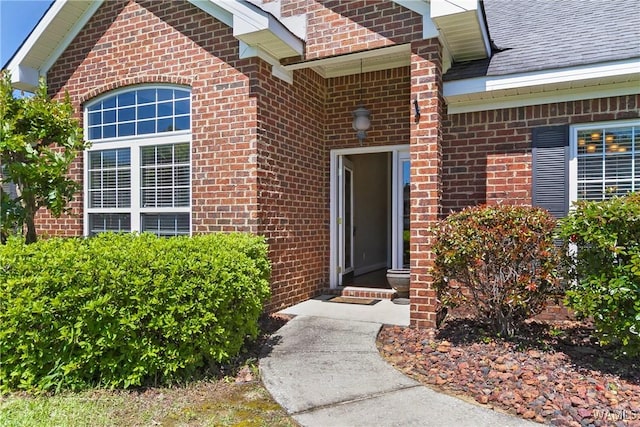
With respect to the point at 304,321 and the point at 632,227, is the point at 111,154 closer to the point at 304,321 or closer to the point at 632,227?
the point at 304,321

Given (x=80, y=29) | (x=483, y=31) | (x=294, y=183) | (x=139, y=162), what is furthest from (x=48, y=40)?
(x=483, y=31)

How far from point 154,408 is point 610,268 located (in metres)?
4.10

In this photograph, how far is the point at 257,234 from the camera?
581 cm

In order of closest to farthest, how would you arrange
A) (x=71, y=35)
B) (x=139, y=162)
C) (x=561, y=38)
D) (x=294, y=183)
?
(x=561, y=38) < (x=294, y=183) < (x=139, y=162) < (x=71, y=35)

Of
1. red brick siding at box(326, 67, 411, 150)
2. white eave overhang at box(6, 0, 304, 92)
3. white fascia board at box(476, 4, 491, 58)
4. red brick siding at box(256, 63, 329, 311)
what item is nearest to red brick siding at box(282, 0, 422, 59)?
white eave overhang at box(6, 0, 304, 92)

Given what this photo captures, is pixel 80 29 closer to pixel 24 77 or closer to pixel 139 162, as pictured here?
pixel 24 77

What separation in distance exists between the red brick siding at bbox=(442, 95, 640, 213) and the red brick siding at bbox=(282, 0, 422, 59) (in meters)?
1.46

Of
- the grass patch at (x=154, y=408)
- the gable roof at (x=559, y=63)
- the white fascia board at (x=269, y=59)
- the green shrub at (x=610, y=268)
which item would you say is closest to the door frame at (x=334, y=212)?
the white fascia board at (x=269, y=59)

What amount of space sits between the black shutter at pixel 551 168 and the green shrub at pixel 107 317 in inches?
164

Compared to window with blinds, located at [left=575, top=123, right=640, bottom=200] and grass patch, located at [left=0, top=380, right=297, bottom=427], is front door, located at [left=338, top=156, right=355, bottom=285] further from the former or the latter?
grass patch, located at [left=0, top=380, right=297, bottom=427]

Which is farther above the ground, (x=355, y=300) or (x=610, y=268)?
(x=610, y=268)

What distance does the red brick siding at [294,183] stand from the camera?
6078 mm

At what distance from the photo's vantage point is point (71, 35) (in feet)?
24.2

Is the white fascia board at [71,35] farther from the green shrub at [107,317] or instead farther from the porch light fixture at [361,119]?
the green shrub at [107,317]
